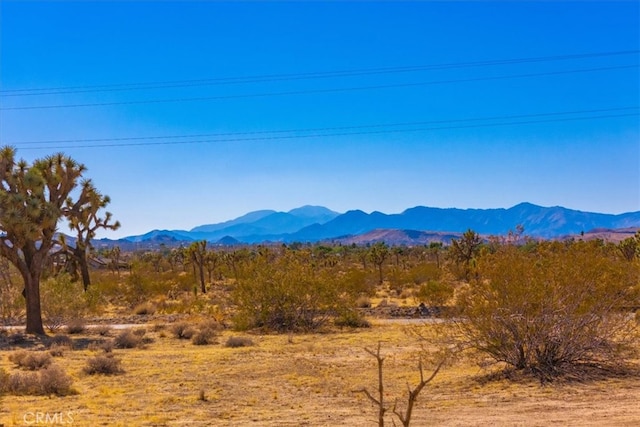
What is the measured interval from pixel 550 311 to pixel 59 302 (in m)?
20.4

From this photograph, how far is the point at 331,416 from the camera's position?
1052cm

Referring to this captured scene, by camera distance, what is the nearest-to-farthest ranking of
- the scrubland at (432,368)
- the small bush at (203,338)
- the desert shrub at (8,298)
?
the scrubland at (432,368) < the small bush at (203,338) < the desert shrub at (8,298)

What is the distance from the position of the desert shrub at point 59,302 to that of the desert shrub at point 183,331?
5361 millimetres

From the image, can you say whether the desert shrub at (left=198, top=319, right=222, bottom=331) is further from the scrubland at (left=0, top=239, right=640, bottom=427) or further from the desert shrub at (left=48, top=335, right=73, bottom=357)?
the desert shrub at (left=48, top=335, right=73, bottom=357)

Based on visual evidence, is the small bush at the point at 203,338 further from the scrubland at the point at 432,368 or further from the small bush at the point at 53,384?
the small bush at the point at 53,384

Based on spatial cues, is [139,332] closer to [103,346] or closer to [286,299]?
[103,346]

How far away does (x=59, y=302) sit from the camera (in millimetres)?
25781

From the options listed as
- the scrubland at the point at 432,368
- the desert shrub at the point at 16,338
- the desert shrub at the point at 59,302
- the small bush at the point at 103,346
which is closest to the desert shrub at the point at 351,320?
the scrubland at the point at 432,368

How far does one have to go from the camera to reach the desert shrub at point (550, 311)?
512 inches

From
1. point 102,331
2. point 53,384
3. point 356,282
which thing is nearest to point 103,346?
point 102,331

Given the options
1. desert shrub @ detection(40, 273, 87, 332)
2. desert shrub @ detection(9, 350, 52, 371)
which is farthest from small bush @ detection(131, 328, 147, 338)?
desert shrub @ detection(9, 350, 52, 371)

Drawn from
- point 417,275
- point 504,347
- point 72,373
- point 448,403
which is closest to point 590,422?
point 448,403

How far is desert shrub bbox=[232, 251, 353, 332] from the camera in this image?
2508cm

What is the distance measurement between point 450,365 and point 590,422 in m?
5.41
